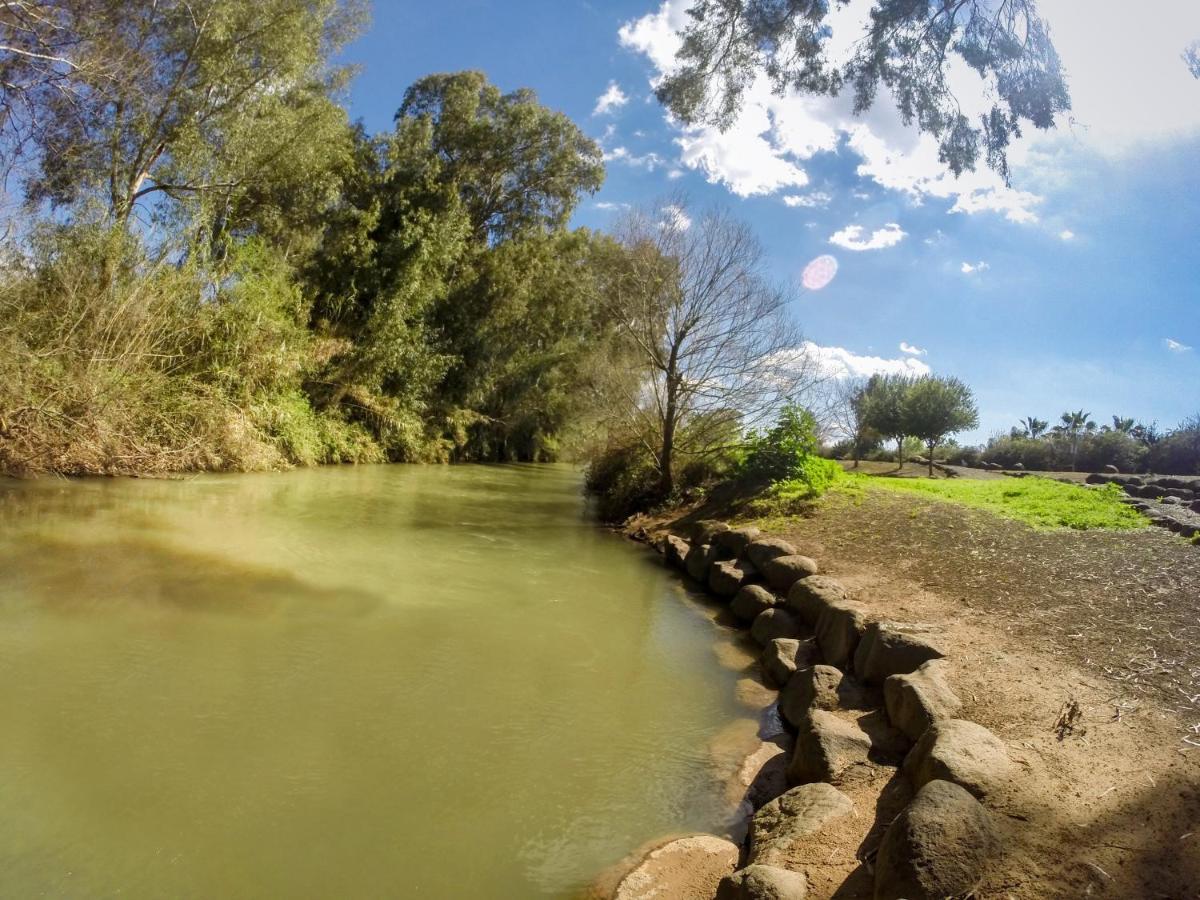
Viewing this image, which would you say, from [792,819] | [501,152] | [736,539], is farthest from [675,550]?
[501,152]

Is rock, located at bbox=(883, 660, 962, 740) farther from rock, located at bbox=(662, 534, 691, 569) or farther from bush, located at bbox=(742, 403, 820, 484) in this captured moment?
bush, located at bbox=(742, 403, 820, 484)

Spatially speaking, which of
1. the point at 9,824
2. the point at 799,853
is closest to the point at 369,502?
the point at 9,824

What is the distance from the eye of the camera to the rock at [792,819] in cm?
254

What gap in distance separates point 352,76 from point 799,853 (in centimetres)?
1999

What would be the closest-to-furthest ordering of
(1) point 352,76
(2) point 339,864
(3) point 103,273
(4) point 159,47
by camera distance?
(2) point 339,864 → (3) point 103,273 → (4) point 159,47 → (1) point 352,76

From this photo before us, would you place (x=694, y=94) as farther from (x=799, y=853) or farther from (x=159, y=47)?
(x=159, y=47)

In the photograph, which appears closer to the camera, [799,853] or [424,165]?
[799,853]

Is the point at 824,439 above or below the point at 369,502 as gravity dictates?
above

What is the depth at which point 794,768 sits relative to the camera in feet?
11.1

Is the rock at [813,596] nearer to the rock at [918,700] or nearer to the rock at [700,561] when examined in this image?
the rock at [918,700]

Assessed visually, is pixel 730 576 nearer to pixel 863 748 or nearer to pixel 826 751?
pixel 863 748

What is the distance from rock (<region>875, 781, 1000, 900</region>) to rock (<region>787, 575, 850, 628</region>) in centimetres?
318

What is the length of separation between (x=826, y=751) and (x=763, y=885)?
4.15 ft

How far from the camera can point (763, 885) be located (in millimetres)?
2164
